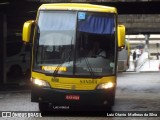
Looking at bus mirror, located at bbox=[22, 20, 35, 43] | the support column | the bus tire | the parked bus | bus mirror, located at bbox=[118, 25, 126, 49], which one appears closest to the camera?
bus mirror, located at bbox=[22, 20, 35, 43]

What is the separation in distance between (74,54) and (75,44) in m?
0.28

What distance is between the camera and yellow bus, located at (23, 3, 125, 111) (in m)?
12.8

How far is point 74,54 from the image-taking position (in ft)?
42.6

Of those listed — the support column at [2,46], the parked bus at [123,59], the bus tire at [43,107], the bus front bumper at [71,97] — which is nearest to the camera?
the bus front bumper at [71,97]

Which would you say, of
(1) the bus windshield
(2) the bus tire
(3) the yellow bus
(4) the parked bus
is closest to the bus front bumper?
(3) the yellow bus

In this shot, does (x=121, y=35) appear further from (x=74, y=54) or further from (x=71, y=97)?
(x=71, y=97)

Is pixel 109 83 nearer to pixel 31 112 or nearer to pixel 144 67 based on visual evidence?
pixel 31 112

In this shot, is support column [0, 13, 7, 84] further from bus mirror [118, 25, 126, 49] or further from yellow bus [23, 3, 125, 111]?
bus mirror [118, 25, 126, 49]

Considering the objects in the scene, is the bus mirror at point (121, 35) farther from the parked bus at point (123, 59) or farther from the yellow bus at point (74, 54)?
the parked bus at point (123, 59)

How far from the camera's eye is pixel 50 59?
42.6ft

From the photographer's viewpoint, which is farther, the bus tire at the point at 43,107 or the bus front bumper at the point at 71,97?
the bus tire at the point at 43,107

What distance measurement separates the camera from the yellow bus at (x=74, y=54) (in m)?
12.8

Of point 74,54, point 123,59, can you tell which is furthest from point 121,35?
point 123,59

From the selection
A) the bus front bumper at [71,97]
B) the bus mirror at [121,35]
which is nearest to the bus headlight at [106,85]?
the bus front bumper at [71,97]
